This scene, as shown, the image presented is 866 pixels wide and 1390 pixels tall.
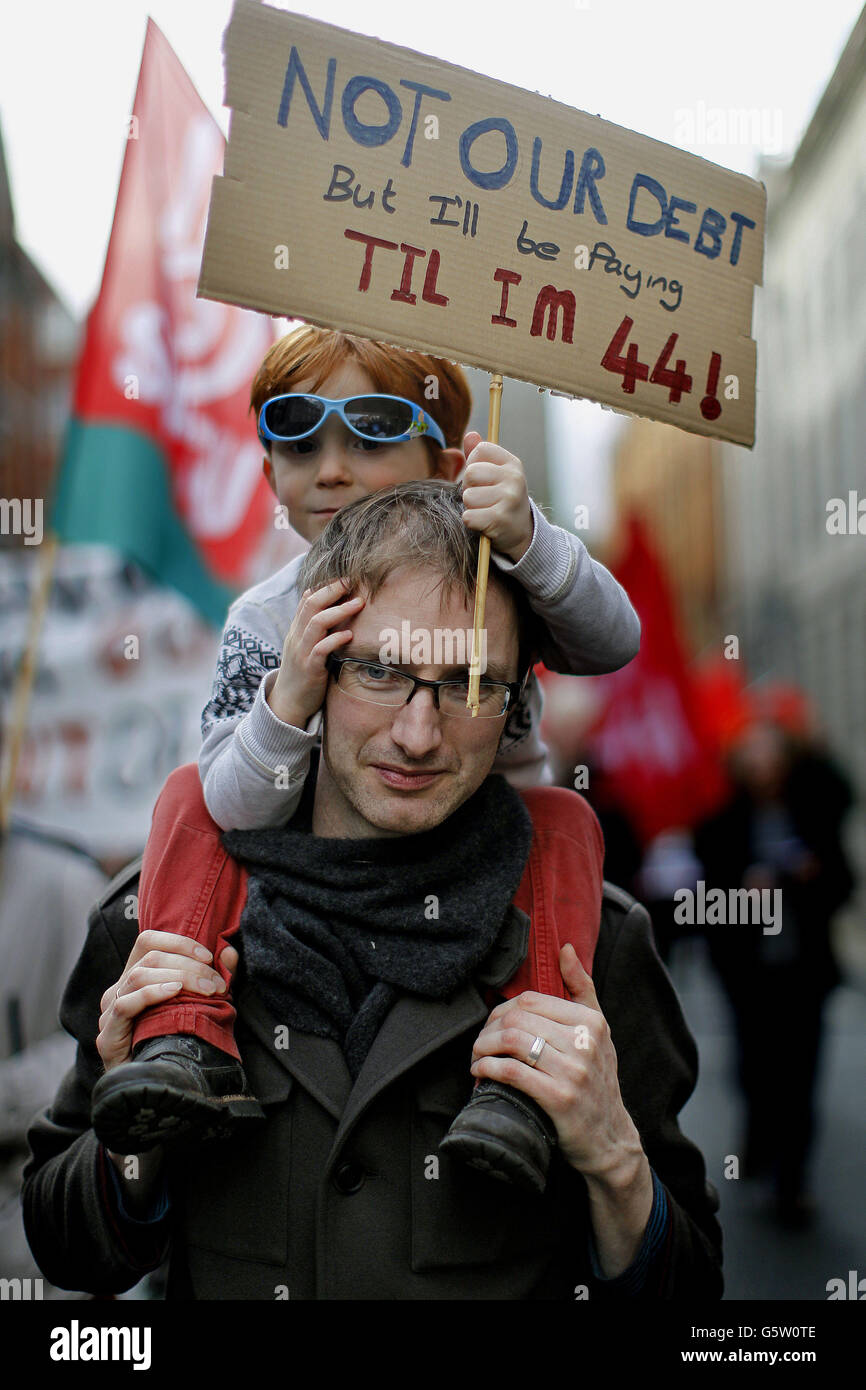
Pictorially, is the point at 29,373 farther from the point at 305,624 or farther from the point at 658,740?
the point at 305,624

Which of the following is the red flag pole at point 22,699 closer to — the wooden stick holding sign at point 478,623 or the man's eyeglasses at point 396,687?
the man's eyeglasses at point 396,687

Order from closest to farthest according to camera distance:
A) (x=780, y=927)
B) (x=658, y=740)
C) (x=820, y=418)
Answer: (x=780, y=927), (x=658, y=740), (x=820, y=418)

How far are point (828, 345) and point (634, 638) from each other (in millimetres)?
20828

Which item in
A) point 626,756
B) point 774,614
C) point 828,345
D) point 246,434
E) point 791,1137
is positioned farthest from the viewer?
point 774,614

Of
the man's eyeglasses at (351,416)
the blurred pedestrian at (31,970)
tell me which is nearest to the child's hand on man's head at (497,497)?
the man's eyeglasses at (351,416)

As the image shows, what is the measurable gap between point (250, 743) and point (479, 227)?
2.88ft

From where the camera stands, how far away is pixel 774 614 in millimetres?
26000

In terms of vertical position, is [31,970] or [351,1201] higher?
[31,970]

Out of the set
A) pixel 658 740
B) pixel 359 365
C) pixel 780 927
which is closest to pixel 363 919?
pixel 359 365

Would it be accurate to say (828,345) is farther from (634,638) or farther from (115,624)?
(634,638)

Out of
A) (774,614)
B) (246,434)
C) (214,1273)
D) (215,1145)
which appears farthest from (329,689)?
(774,614)

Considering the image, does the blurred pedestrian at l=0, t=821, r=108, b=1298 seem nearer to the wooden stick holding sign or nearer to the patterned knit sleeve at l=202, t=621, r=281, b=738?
the patterned knit sleeve at l=202, t=621, r=281, b=738

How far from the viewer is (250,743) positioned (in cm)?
208

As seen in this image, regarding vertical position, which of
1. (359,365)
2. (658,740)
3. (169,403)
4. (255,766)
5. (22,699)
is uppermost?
(169,403)
